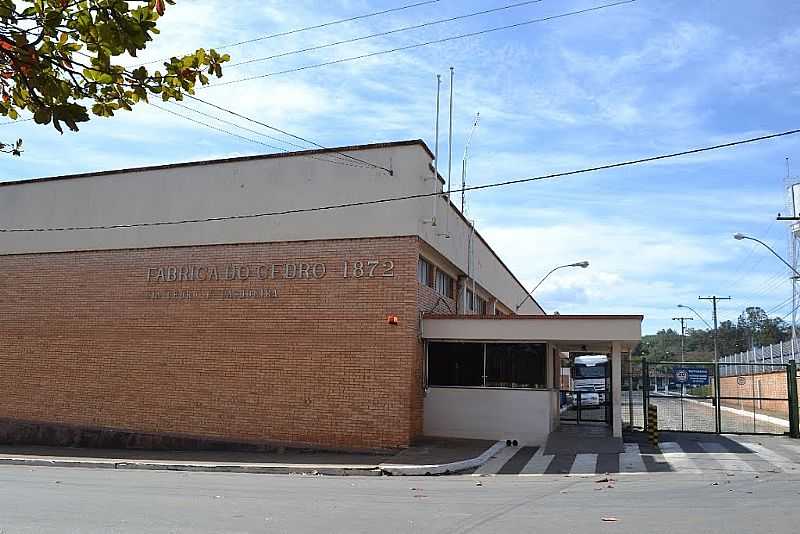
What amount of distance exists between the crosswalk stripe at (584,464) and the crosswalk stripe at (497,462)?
5.41 feet

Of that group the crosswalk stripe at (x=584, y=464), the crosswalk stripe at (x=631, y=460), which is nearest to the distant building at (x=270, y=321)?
the crosswalk stripe at (x=631, y=460)

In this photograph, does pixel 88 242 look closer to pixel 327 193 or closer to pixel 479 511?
pixel 327 193

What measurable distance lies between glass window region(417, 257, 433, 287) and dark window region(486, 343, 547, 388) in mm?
2662

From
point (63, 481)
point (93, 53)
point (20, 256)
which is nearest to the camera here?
point (93, 53)

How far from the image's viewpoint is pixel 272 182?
22.1 meters

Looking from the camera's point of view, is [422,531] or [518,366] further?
[518,366]

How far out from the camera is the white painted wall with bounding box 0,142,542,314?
821 inches

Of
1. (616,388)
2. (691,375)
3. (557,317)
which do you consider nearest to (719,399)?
(616,388)

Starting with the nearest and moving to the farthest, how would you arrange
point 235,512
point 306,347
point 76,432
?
1. point 235,512
2. point 306,347
3. point 76,432

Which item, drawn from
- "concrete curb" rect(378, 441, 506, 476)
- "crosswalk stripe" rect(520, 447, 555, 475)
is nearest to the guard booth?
"crosswalk stripe" rect(520, 447, 555, 475)

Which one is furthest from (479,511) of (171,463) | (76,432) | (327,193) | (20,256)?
(20,256)

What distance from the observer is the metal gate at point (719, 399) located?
77.4 ft

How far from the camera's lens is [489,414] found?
2158 centimetres

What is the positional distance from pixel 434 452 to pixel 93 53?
16375mm
